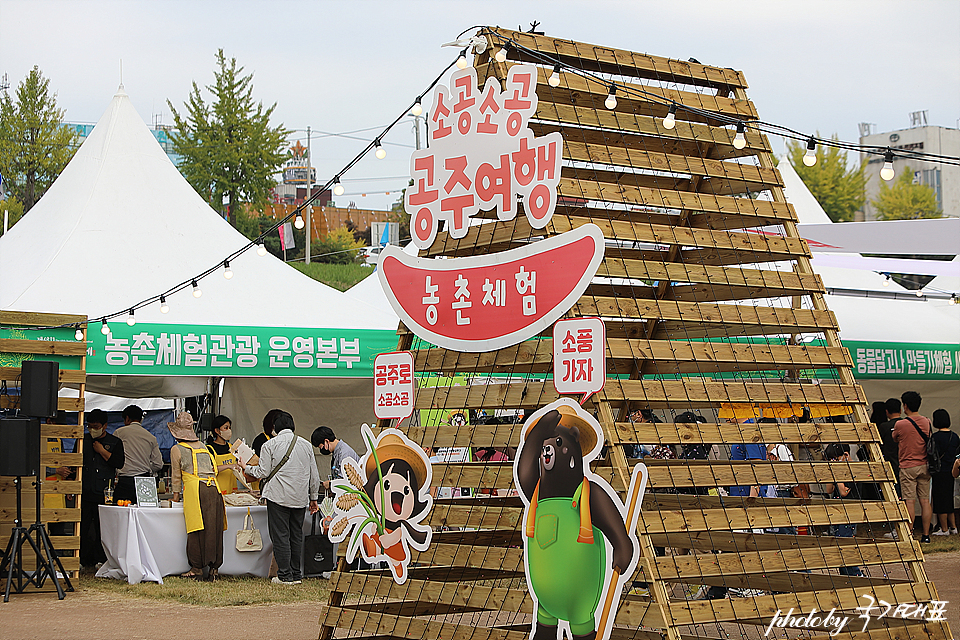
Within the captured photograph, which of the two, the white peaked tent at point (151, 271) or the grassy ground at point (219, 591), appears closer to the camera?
the grassy ground at point (219, 591)

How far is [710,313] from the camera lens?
17.8 feet

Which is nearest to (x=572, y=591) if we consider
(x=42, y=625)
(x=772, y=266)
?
(x=42, y=625)

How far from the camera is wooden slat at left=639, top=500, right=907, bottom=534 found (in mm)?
4641

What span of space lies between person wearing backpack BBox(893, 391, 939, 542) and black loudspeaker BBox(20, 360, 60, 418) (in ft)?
27.6

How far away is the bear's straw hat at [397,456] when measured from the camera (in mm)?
5477

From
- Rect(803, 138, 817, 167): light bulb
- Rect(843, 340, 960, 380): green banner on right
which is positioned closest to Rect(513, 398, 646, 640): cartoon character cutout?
Rect(803, 138, 817, 167): light bulb

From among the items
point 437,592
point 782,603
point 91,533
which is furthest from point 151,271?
point 782,603

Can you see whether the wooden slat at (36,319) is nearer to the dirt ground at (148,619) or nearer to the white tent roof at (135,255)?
the white tent roof at (135,255)

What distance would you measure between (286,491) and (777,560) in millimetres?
5011

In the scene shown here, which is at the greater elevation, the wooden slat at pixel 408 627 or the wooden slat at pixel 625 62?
the wooden slat at pixel 625 62

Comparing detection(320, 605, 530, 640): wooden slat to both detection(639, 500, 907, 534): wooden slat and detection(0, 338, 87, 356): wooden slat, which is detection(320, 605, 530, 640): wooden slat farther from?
detection(0, 338, 87, 356): wooden slat

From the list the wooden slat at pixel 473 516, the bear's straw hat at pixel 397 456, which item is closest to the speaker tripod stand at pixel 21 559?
the bear's straw hat at pixel 397 456

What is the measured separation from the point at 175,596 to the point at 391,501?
11.5 feet

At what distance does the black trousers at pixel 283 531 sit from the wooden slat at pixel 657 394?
12.0 ft
